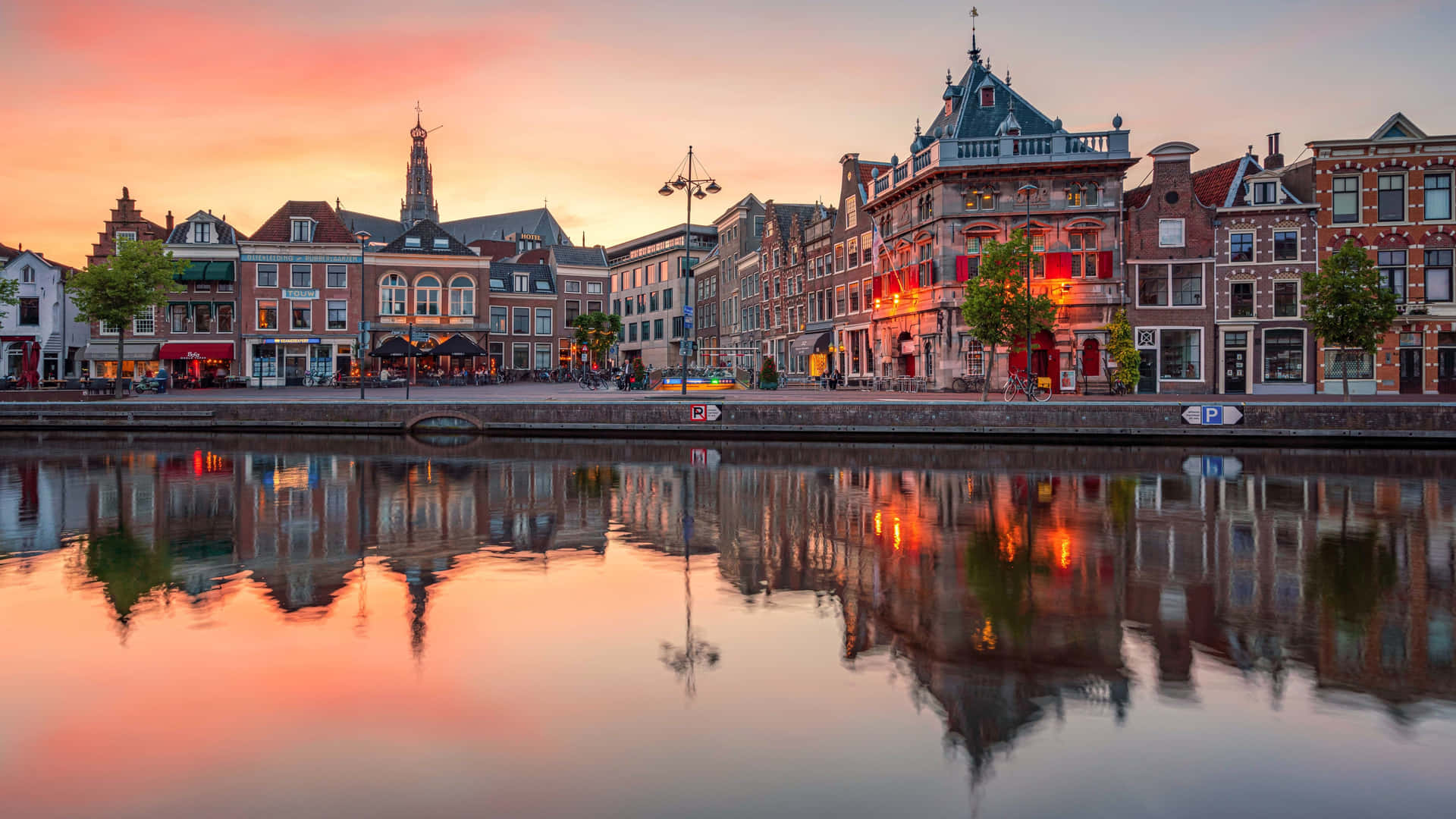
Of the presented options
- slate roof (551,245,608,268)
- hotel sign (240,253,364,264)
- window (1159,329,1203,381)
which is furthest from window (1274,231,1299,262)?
hotel sign (240,253,364,264)

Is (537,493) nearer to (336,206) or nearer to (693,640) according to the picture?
(693,640)

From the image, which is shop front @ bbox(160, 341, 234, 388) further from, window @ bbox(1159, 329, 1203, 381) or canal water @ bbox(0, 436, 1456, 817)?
window @ bbox(1159, 329, 1203, 381)

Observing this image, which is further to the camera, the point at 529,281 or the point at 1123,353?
the point at 529,281

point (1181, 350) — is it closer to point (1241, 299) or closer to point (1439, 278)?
point (1241, 299)

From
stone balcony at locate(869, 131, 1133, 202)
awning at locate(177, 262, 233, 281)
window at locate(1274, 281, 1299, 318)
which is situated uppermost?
stone balcony at locate(869, 131, 1133, 202)

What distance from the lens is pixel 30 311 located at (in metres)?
62.3

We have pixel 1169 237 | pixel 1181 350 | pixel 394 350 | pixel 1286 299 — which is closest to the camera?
pixel 1286 299

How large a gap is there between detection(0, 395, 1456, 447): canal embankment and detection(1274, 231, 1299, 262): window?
14.9 m

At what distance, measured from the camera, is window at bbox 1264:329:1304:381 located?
43.9 meters

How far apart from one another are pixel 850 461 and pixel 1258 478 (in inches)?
394

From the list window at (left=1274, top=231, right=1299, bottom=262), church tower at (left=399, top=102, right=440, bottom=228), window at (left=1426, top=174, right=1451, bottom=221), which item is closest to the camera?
window at (left=1426, top=174, right=1451, bottom=221)

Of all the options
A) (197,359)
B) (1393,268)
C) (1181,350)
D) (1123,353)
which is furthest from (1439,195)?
(197,359)

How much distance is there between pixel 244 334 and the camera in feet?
205

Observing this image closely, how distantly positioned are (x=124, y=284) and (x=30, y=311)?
776 inches
